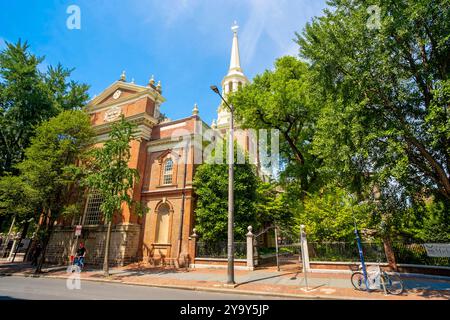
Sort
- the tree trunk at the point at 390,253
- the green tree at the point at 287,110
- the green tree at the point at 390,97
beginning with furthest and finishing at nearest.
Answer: the green tree at the point at 287,110
the tree trunk at the point at 390,253
the green tree at the point at 390,97

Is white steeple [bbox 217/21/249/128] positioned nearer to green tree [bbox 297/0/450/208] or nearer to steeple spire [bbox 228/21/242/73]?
steeple spire [bbox 228/21/242/73]

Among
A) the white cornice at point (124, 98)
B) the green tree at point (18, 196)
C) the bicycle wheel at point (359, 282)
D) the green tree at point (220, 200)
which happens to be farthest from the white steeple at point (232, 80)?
the bicycle wheel at point (359, 282)

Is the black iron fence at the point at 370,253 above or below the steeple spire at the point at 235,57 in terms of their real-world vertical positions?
below

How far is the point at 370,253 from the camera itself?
43.0 feet

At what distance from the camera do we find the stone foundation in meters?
18.9

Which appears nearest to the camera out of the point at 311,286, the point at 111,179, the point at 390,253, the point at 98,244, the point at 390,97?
the point at 390,97

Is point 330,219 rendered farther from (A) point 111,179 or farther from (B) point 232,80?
(B) point 232,80

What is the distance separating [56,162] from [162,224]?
31.8ft

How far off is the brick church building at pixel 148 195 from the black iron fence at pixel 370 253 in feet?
30.3

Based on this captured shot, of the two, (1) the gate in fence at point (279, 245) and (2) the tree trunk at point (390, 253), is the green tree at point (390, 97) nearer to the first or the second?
(2) the tree trunk at point (390, 253)

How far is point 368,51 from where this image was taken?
9070 mm

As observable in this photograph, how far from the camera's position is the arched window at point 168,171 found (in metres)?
21.2

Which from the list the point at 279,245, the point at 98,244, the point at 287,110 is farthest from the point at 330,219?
the point at 98,244
